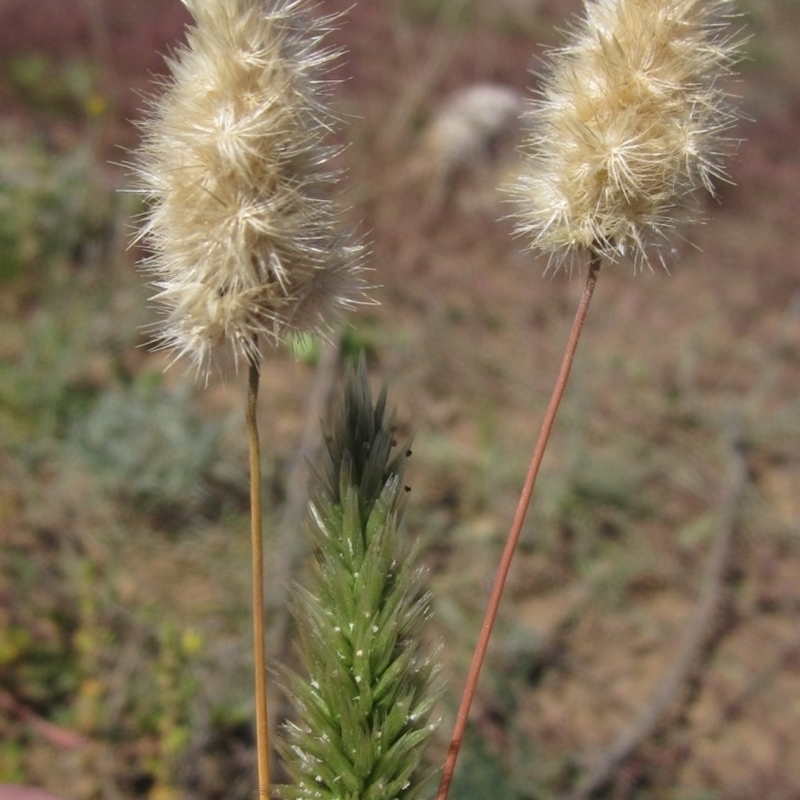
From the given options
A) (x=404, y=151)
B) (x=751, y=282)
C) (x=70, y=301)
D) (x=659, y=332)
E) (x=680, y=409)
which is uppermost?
(x=404, y=151)

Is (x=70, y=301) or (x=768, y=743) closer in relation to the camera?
(x=768, y=743)

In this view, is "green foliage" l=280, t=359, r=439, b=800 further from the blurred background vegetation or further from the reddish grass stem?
the blurred background vegetation

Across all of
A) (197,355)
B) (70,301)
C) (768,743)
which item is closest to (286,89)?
(197,355)

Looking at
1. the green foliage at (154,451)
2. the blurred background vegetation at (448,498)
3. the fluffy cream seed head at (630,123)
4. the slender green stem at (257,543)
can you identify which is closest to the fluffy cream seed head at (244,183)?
the slender green stem at (257,543)

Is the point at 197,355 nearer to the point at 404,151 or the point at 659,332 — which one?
the point at 659,332

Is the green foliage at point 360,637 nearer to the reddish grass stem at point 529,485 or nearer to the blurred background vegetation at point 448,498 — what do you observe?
the reddish grass stem at point 529,485

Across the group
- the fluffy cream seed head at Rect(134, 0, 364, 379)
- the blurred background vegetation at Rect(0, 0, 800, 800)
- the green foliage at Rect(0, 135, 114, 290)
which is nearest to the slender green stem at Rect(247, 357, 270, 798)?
the fluffy cream seed head at Rect(134, 0, 364, 379)
